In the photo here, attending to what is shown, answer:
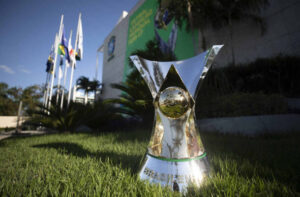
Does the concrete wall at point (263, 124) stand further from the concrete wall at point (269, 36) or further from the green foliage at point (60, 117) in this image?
the concrete wall at point (269, 36)

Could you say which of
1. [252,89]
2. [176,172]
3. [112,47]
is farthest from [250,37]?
[112,47]

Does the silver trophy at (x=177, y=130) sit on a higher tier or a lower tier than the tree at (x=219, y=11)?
lower

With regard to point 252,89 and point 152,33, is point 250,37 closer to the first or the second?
point 252,89

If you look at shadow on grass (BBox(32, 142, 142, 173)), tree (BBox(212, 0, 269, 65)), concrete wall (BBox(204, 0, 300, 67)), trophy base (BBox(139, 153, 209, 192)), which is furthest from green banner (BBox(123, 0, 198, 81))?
trophy base (BBox(139, 153, 209, 192))

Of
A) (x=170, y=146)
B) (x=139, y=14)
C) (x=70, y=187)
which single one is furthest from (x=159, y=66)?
(x=139, y=14)

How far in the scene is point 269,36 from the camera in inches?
279

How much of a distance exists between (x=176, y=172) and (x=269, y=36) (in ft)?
29.7

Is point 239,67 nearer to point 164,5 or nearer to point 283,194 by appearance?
point 164,5

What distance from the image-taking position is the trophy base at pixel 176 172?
752mm

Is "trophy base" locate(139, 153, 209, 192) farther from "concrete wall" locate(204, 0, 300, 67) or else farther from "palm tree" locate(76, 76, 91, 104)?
"palm tree" locate(76, 76, 91, 104)

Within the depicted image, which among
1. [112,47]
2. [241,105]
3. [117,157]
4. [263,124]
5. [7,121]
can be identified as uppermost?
[112,47]

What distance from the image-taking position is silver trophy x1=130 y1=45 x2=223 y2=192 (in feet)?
2.58

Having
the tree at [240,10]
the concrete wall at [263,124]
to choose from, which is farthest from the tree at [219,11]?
the concrete wall at [263,124]

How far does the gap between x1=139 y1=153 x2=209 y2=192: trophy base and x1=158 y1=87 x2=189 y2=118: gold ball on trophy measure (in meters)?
0.26
